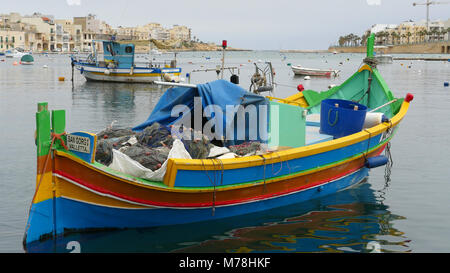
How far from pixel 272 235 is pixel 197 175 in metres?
1.94

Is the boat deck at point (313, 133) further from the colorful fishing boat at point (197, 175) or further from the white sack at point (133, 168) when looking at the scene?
the white sack at point (133, 168)

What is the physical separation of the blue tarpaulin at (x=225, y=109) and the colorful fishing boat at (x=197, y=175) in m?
0.02

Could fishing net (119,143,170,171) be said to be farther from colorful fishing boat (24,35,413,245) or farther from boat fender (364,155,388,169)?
boat fender (364,155,388,169)

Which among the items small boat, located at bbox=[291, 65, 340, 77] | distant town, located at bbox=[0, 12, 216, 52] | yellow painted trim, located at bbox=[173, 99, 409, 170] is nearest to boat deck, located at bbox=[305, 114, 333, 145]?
yellow painted trim, located at bbox=[173, 99, 409, 170]

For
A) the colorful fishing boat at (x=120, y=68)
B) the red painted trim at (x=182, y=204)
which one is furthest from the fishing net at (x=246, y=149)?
the colorful fishing boat at (x=120, y=68)

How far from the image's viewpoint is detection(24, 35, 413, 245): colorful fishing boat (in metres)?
7.05

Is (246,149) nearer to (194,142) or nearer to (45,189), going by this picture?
(194,142)

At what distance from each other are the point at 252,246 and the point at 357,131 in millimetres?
4412

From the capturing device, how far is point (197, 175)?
774 cm

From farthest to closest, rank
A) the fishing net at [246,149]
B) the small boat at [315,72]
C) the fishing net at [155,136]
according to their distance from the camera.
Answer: the small boat at [315,72] → the fishing net at [155,136] → the fishing net at [246,149]

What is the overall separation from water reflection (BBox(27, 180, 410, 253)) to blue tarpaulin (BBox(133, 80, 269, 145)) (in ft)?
5.49

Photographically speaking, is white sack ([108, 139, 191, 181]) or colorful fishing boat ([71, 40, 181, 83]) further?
colorful fishing boat ([71, 40, 181, 83])

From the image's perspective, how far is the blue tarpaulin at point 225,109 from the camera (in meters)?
9.37
